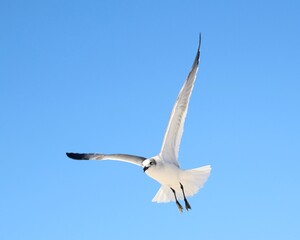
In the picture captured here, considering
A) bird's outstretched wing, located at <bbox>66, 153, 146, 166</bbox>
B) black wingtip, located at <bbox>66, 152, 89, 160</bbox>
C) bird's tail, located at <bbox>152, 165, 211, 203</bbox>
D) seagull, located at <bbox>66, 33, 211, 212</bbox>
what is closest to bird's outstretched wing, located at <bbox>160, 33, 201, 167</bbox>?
seagull, located at <bbox>66, 33, 211, 212</bbox>

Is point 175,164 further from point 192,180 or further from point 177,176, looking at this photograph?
point 192,180

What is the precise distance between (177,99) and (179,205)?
6.20ft

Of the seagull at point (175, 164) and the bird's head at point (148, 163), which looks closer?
the bird's head at point (148, 163)

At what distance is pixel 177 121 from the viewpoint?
11008mm

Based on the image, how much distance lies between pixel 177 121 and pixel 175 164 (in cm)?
76

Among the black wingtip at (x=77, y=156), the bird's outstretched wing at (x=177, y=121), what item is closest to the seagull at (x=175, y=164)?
the bird's outstretched wing at (x=177, y=121)

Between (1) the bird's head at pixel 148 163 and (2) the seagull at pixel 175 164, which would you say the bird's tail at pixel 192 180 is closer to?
(2) the seagull at pixel 175 164

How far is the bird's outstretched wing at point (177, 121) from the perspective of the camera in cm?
1092

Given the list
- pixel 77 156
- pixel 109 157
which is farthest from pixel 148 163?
pixel 77 156

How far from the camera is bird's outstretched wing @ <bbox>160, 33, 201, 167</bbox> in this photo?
430 inches

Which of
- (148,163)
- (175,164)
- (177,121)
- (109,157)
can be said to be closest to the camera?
(148,163)

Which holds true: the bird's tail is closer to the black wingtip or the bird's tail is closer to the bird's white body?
the bird's white body

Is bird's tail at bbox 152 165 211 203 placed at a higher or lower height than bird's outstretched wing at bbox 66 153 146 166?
lower

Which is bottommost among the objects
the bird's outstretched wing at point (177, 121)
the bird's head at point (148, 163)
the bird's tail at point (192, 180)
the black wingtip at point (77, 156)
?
the bird's tail at point (192, 180)
